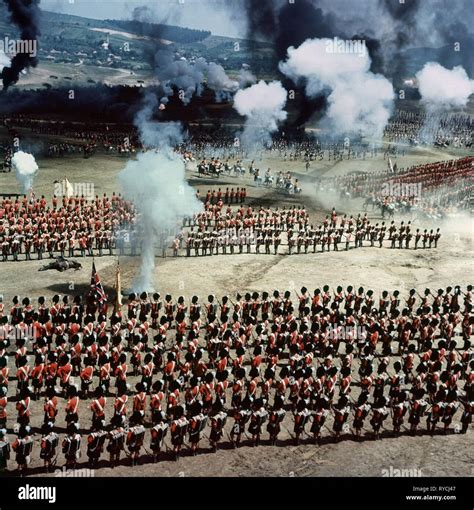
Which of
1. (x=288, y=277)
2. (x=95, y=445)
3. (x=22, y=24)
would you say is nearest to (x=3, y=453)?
(x=95, y=445)

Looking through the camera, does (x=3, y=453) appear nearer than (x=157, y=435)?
Yes

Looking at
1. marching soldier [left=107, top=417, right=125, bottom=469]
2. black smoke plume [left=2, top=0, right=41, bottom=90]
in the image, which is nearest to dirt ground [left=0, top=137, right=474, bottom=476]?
marching soldier [left=107, top=417, right=125, bottom=469]

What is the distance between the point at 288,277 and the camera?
26594mm

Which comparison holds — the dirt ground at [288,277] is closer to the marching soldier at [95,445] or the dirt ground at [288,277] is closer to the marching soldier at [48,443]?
the marching soldier at [95,445]

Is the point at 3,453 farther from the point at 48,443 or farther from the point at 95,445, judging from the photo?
the point at 95,445

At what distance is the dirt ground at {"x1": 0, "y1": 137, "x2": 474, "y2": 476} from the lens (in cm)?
1346

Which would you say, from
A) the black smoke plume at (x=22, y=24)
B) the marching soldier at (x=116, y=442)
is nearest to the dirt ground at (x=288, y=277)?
the marching soldier at (x=116, y=442)

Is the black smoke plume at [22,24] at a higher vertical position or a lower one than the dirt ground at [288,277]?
higher

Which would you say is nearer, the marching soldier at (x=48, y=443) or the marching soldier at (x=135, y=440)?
the marching soldier at (x=48, y=443)

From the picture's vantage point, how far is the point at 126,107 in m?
76.7

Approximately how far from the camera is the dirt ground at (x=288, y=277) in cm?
1346

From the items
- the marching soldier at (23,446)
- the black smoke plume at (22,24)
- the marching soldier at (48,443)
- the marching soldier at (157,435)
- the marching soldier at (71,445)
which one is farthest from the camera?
the black smoke plume at (22,24)

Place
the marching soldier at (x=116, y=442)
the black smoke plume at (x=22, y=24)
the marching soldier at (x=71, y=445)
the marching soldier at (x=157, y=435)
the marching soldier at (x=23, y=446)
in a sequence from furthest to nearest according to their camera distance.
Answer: the black smoke plume at (x=22, y=24), the marching soldier at (x=157, y=435), the marching soldier at (x=116, y=442), the marching soldier at (x=71, y=445), the marching soldier at (x=23, y=446)

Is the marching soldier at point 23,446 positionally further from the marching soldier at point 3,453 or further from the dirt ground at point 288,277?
the dirt ground at point 288,277
